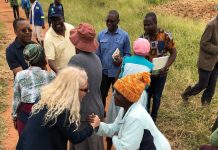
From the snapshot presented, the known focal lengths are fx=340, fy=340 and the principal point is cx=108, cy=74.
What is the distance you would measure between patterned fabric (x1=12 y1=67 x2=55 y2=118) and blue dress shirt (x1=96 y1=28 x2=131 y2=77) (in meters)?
1.30

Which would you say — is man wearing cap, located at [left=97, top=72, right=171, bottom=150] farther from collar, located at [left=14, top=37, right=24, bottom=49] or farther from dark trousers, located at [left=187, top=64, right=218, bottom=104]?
dark trousers, located at [left=187, top=64, right=218, bottom=104]

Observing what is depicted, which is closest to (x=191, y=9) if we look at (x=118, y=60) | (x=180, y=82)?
(x=180, y=82)

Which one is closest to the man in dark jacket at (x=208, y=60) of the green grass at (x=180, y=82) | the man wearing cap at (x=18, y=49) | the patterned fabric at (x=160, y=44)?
the green grass at (x=180, y=82)

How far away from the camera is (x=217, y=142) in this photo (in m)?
2.48

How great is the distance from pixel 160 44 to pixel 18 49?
1.73 meters

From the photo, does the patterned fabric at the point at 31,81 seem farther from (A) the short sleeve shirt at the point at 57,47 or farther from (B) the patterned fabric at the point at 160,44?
(B) the patterned fabric at the point at 160,44

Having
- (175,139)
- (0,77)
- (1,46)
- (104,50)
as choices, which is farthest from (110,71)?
(1,46)

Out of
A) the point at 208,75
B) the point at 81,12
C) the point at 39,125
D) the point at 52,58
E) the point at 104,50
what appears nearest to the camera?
the point at 39,125

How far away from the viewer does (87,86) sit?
104 inches

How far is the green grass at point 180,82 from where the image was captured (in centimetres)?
462

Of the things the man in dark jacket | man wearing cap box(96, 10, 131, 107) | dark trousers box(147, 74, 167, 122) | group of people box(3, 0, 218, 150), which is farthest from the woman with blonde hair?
the man in dark jacket

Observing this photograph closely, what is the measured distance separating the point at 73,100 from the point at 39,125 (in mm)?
303

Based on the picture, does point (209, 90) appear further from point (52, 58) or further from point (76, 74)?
point (76, 74)

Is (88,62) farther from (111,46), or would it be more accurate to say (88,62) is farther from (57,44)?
(111,46)
